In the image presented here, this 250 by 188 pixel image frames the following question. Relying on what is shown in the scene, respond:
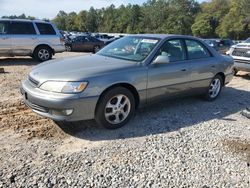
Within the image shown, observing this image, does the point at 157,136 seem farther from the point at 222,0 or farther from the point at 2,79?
the point at 222,0

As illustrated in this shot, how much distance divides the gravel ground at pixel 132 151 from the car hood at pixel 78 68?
33.1 inches

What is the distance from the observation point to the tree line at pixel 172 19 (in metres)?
66.9

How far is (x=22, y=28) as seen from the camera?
1190 centimetres

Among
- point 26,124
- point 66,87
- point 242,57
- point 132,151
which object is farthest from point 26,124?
point 242,57

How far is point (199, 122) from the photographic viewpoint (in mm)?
5285

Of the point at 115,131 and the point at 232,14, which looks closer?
the point at 115,131

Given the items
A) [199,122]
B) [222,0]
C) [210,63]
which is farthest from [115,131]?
[222,0]

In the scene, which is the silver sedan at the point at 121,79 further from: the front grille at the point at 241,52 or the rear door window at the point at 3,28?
the rear door window at the point at 3,28

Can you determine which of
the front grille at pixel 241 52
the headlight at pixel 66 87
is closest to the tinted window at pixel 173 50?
the headlight at pixel 66 87

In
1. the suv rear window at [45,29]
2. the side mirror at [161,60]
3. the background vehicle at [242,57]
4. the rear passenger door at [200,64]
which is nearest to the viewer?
the side mirror at [161,60]

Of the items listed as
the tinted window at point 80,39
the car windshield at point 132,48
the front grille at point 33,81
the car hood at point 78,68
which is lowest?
the tinted window at point 80,39

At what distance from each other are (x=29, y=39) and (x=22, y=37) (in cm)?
28

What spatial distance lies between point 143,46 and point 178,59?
0.76m

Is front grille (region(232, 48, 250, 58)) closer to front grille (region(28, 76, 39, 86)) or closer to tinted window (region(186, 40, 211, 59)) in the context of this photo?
tinted window (region(186, 40, 211, 59))
